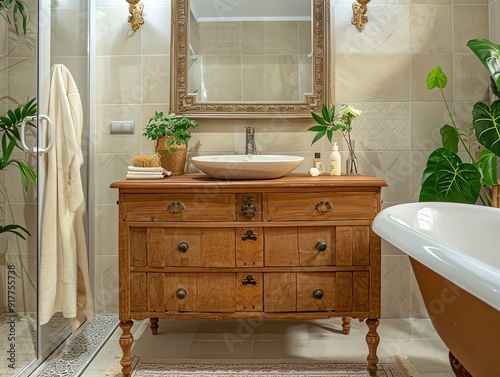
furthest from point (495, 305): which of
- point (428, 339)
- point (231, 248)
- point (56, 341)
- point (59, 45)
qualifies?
point (59, 45)

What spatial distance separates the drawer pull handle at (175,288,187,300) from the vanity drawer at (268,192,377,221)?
499 millimetres

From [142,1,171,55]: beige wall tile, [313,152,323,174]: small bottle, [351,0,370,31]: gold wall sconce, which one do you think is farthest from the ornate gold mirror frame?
[313,152,323,174]: small bottle

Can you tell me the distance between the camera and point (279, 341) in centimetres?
248

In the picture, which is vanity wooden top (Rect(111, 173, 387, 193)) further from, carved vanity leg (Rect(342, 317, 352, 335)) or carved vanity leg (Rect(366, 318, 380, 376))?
carved vanity leg (Rect(342, 317, 352, 335))

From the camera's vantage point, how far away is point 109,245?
276cm

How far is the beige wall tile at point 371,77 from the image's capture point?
2713mm

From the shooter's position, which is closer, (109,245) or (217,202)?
(217,202)

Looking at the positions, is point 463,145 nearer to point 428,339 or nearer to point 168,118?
point 428,339

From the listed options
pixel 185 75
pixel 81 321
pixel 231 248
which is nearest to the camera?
pixel 231 248

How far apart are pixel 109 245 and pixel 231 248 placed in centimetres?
102

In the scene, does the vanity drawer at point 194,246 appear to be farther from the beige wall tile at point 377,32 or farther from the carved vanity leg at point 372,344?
the beige wall tile at point 377,32

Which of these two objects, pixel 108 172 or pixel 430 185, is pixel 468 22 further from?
pixel 108 172

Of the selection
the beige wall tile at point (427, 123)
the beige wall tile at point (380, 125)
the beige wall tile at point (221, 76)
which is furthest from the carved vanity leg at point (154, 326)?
the beige wall tile at point (427, 123)

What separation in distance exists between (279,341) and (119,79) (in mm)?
1726
